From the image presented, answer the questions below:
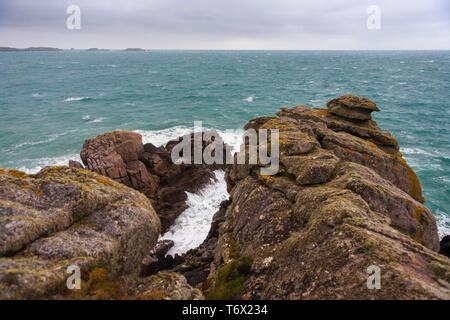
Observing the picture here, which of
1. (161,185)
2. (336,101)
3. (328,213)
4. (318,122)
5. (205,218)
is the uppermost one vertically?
(336,101)

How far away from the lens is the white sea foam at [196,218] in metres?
22.7

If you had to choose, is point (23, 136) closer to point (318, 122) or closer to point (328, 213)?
point (318, 122)

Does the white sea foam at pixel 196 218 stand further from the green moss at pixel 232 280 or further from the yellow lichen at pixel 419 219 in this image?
the yellow lichen at pixel 419 219

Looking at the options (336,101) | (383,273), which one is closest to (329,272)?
(383,273)

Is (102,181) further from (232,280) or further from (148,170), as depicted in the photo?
(148,170)

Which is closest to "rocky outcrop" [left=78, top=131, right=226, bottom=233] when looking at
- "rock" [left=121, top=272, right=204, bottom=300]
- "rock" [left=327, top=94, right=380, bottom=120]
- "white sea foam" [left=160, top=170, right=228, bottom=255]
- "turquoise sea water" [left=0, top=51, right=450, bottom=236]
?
"white sea foam" [left=160, top=170, right=228, bottom=255]

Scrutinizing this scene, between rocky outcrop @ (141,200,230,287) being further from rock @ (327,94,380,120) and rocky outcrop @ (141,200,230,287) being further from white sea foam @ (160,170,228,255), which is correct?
rock @ (327,94,380,120)

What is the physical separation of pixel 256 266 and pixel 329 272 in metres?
2.86

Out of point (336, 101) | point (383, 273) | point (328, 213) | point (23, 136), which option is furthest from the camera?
point (23, 136)

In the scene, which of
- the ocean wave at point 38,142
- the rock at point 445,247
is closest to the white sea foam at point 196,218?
the rock at point 445,247

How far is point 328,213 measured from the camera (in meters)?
9.27

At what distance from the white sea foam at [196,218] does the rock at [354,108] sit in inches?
615

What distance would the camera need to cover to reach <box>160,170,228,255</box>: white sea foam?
22.7m

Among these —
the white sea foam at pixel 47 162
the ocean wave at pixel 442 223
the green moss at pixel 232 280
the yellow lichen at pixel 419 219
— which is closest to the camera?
the green moss at pixel 232 280
